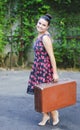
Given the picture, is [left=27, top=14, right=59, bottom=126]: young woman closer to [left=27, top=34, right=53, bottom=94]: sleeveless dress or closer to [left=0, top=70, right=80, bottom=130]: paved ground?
[left=27, top=34, right=53, bottom=94]: sleeveless dress

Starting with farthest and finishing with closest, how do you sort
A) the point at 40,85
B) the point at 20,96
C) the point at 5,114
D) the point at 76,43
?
the point at 76,43 < the point at 20,96 < the point at 5,114 < the point at 40,85

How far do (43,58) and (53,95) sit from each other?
0.55 meters

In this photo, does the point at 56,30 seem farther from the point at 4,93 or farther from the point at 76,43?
the point at 4,93

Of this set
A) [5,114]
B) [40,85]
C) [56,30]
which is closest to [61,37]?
[56,30]

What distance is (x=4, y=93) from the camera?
7.80 meters

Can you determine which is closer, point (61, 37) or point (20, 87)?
point (20, 87)

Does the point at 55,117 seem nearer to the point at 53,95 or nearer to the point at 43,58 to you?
the point at 53,95

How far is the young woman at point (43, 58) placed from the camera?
565cm

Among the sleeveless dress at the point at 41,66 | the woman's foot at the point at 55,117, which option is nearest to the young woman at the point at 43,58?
the sleeveless dress at the point at 41,66

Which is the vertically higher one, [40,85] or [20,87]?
[40,85]

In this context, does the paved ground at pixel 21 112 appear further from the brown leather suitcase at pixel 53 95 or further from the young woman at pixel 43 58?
the young woman at pixel 43 58

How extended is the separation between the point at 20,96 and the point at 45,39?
2.18 meters

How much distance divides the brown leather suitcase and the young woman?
0.16m

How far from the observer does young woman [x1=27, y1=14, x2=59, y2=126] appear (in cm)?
565
